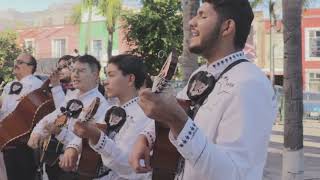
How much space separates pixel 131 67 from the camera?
4.15m

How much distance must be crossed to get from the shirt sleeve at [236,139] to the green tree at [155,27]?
14.5 meters

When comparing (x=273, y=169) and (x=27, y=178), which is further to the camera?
(x=273, y=169)

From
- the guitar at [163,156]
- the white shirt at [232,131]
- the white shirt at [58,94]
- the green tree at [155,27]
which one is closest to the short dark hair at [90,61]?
the white shirt at [58,94]

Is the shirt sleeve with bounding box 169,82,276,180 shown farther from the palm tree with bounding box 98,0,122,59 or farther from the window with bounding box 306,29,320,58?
the window with bounding box 306,29,320,58

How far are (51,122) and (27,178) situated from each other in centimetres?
187

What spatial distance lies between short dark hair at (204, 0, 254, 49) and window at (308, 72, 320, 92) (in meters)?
34.3

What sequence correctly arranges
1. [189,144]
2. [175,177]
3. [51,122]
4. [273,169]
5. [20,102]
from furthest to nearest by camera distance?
[273,169] < [20,102] < [51,122] < [175,177] < [189,144]

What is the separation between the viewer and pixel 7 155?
251 inches

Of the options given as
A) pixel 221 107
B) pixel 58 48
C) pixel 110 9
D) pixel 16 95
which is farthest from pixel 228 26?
pixel 58 48

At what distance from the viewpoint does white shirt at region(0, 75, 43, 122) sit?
21.0 feet

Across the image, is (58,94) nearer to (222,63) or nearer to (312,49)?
(222,63)

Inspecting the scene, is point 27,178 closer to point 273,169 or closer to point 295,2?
point 295,2

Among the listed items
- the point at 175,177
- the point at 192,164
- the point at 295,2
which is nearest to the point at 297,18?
the point at 295,2

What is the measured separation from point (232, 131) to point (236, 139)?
39mm
